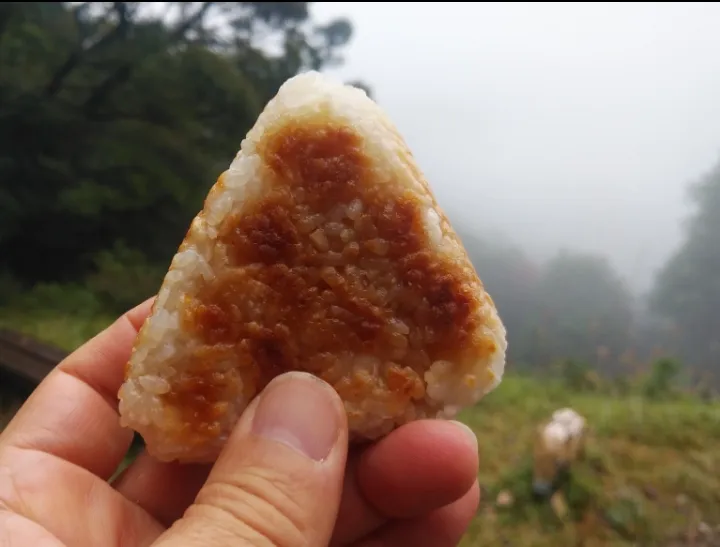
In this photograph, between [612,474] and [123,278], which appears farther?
[123,278]

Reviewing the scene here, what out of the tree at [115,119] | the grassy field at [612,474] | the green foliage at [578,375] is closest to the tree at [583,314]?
the green foliage at [578,375]

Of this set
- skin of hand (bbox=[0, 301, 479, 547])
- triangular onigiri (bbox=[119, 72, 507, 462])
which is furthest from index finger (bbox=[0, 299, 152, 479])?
triangular onigiri (bbox=[119, 72, 507, 462])

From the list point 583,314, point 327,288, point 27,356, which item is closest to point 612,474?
point 583,314

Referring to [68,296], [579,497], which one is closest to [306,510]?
[579,497]

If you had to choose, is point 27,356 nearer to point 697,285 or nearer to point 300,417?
point 300,417

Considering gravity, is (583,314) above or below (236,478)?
below

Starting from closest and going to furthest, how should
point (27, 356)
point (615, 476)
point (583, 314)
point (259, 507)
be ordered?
point (259, 507)
point (615, 476)
point (27, 356)
point (583, 314)
